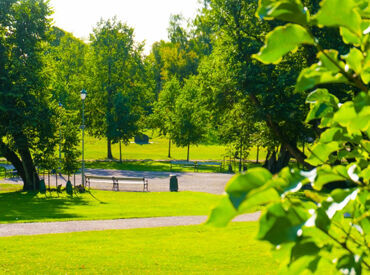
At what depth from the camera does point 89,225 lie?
1692 cm

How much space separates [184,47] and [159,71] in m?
7.33

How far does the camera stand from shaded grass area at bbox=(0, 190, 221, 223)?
742 inches

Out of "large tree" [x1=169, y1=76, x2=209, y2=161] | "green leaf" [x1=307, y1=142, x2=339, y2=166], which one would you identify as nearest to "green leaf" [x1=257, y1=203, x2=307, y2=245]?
"green leaf" [x1=307, y1=142, x2=339, y2=166]

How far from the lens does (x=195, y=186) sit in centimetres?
3072

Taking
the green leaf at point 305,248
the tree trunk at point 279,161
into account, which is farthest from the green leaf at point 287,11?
the tree trunk at point 279,161

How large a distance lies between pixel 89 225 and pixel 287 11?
16747 millimetres

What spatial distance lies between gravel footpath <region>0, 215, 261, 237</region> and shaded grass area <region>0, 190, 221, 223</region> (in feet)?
2.58

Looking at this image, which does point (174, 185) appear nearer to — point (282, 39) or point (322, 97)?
point (322, 97)

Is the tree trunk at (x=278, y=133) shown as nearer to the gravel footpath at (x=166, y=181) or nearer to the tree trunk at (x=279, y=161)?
the gravel footpath at (x=166, y=181)

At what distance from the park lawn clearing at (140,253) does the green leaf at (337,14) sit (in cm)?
856

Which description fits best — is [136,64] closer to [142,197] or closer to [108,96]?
[108,96]

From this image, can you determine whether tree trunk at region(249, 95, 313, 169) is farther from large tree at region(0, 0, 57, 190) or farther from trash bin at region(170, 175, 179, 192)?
large tree at region(0, 0, 57, 190)

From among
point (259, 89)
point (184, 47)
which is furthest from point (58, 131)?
point (184, 47)

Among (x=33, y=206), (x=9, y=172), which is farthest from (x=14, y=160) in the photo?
(x=9, y=172)
